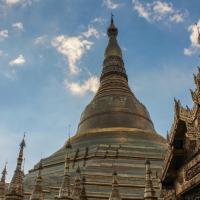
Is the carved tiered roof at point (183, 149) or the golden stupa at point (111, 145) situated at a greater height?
the golden stupa at point (111, 145)

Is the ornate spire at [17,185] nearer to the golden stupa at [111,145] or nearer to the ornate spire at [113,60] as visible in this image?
the golden stupa at [111,145]

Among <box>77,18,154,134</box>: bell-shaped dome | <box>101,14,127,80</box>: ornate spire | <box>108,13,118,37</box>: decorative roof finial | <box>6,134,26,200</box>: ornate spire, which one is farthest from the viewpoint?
<box>108,13,118,37</box>: decorative roof finial

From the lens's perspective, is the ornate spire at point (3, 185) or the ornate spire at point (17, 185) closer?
the ornate spire at point (17, 185)

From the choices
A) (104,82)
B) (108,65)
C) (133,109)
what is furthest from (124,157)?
(108,65)

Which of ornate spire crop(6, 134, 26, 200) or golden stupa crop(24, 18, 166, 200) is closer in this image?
ornate spire crop(6, 134, 26, 200)

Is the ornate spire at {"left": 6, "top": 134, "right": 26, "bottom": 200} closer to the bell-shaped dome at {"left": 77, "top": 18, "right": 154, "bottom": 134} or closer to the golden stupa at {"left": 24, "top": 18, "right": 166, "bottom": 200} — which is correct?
the golden stupa at {"left": 24, "top": 18, "right": 166, "bottom": 200}

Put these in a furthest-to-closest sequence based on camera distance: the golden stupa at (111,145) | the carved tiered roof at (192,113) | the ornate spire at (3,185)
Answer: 1. the golden stupa at (111,145)
2. the ornate spire at (3,185)
3. the carved tiered roof at (192,113)

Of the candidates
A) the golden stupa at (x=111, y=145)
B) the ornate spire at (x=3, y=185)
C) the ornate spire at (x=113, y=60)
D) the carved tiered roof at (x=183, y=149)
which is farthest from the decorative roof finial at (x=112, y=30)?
the carved tiered roof at (x=183, y=149)

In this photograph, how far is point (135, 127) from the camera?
32031 millimetres

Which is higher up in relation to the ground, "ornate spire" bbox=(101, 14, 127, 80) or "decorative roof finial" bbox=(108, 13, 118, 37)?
"decorative roof finial" bbox=(108, 13, 118, 37)

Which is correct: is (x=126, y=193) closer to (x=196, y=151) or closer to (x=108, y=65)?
(x=196, y=151)

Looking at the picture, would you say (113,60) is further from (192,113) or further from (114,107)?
(192,113)

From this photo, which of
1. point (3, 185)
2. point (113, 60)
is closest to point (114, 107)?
point (113, 60)

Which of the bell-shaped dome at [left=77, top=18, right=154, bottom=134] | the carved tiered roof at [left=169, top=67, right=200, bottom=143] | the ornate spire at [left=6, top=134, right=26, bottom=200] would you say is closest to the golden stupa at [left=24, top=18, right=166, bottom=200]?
the bell-shaped dome at [left=77, top=18, right=154, bottom=134]
